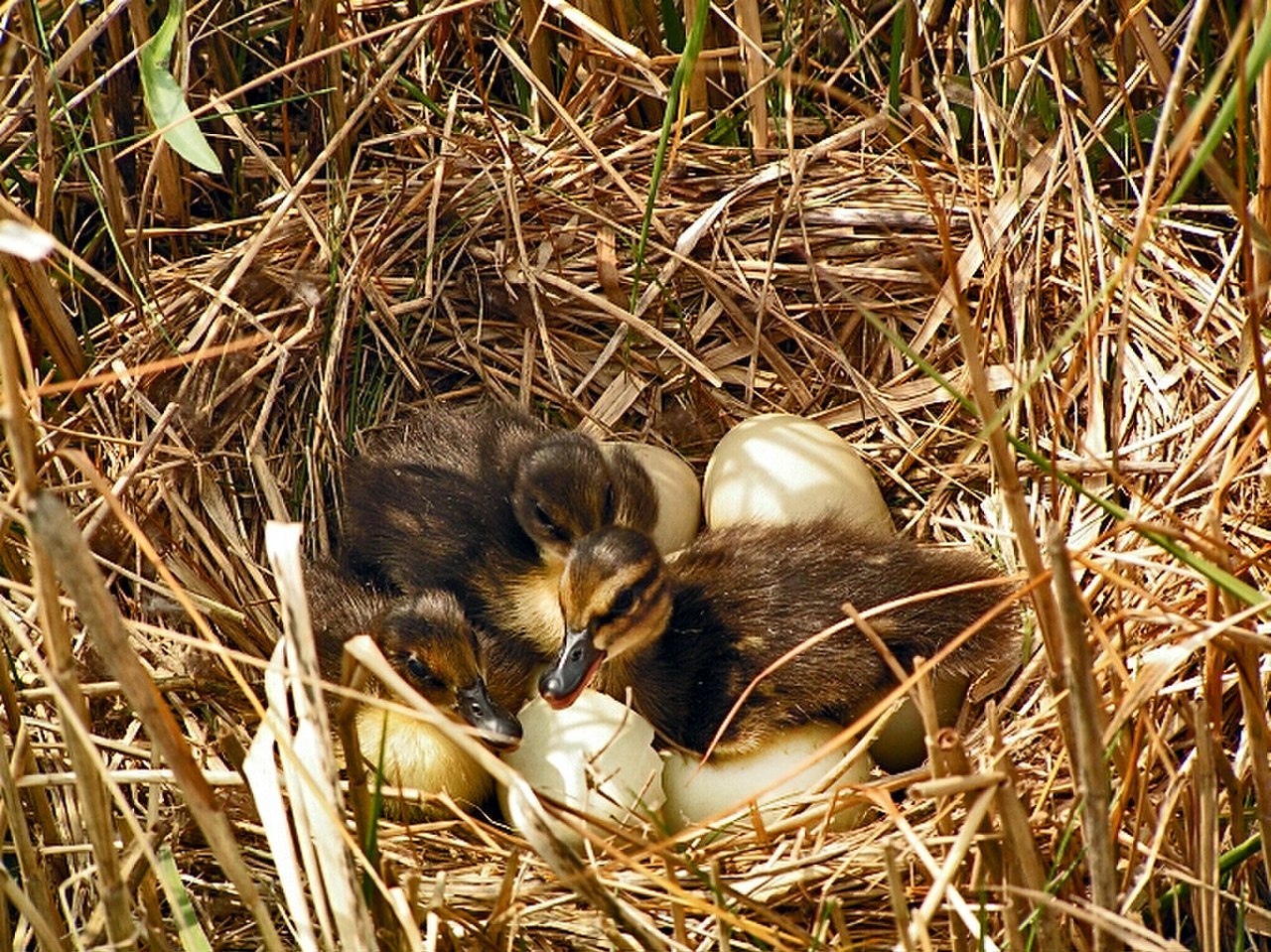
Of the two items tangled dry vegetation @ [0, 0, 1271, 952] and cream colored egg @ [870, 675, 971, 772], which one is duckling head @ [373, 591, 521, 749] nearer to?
tangled dry vegetation @ [0, 0, 1271, 952]

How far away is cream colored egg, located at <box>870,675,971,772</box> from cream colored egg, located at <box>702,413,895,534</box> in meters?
0.26

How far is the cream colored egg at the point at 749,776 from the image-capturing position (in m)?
2.13

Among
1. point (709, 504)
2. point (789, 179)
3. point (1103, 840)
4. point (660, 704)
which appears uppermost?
point (789, 179)

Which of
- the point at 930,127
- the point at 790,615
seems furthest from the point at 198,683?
the point at 930,127

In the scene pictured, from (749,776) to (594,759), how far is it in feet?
0.77

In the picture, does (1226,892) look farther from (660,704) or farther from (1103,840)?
(660,704)

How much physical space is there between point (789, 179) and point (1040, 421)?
2.07ft

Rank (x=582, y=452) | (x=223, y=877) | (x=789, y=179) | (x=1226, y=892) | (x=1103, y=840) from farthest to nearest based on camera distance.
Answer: (x=789, y=179), (x=582, y=452), (x=223, y=877), (x=1226, y=892), (x=1103, y=840)

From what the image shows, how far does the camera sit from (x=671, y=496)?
8.51 ft

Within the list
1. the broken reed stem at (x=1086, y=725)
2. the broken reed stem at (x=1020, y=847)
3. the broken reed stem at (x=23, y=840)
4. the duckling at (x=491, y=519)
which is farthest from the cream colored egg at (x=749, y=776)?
the broken reed stem at (x=23, y=840)

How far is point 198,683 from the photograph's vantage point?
220 centimetres

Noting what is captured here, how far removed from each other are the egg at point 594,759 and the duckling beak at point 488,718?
51 mm

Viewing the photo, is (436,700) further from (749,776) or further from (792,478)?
(792,478)

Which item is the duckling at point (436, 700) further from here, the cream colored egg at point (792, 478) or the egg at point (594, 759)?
the cream colored egg at point (792, 478)
